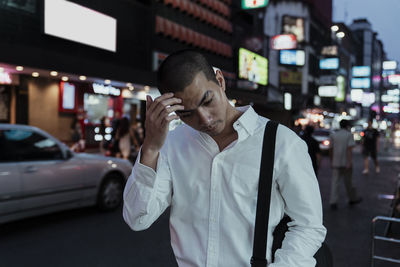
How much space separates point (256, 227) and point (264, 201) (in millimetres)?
108

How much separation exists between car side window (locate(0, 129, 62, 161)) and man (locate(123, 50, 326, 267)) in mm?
5093

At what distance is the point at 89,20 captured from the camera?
575 inches

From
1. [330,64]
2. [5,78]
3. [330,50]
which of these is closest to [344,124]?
[5,78]

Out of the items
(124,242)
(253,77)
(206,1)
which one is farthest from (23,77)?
(253,77)

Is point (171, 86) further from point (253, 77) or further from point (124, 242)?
point (253, 77)

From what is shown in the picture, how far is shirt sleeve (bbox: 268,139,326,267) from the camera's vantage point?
1.47 meters

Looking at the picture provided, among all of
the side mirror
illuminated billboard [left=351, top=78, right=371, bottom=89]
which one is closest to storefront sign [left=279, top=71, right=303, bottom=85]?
illuminated billboard [left=351, top=78, right=371, bottom=89]

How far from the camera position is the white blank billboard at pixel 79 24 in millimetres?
13141

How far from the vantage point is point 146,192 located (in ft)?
5.22

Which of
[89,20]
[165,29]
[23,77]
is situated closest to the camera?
[23,77]

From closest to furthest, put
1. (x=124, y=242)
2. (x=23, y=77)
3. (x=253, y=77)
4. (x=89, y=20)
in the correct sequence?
(x=124, y=242), (x=23, y=77), (x=89, y=20), (x=253, y=77)

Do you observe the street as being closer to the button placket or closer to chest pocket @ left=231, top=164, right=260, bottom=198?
the button placket

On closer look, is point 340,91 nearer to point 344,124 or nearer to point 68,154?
point 344,124

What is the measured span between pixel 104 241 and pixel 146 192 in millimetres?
4510
